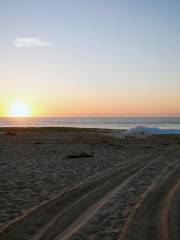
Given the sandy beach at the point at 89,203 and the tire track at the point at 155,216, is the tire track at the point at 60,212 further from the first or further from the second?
the tire track at the point at 155,216

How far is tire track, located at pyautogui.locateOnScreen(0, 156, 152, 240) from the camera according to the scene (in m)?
6.75

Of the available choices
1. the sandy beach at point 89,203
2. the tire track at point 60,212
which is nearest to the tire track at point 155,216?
the sandy beach at point 89,203

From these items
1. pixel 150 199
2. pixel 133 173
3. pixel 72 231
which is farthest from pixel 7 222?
pixel 133 173

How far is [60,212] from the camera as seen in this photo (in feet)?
27.3

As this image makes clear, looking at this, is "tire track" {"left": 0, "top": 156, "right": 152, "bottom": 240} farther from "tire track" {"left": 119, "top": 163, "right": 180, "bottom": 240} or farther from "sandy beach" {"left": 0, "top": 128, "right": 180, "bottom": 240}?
"tire track" {"left": 119, "top": 163, "right": 180, "bottom": 240}

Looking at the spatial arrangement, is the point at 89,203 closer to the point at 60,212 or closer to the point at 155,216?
the point at 60,212

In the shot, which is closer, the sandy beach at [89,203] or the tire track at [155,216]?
the tire track at [155,216]

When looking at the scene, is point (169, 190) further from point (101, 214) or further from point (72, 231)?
point (72, 231)

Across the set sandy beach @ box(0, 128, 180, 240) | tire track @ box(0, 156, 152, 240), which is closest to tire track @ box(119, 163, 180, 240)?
sandy beach @ box(0, 128, 180, 240)

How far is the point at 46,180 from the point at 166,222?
7005 millimetres

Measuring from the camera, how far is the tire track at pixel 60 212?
675cm

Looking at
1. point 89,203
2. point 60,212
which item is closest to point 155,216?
point 89,203

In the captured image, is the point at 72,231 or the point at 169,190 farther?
the point at 169,190

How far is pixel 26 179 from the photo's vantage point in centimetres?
1351
